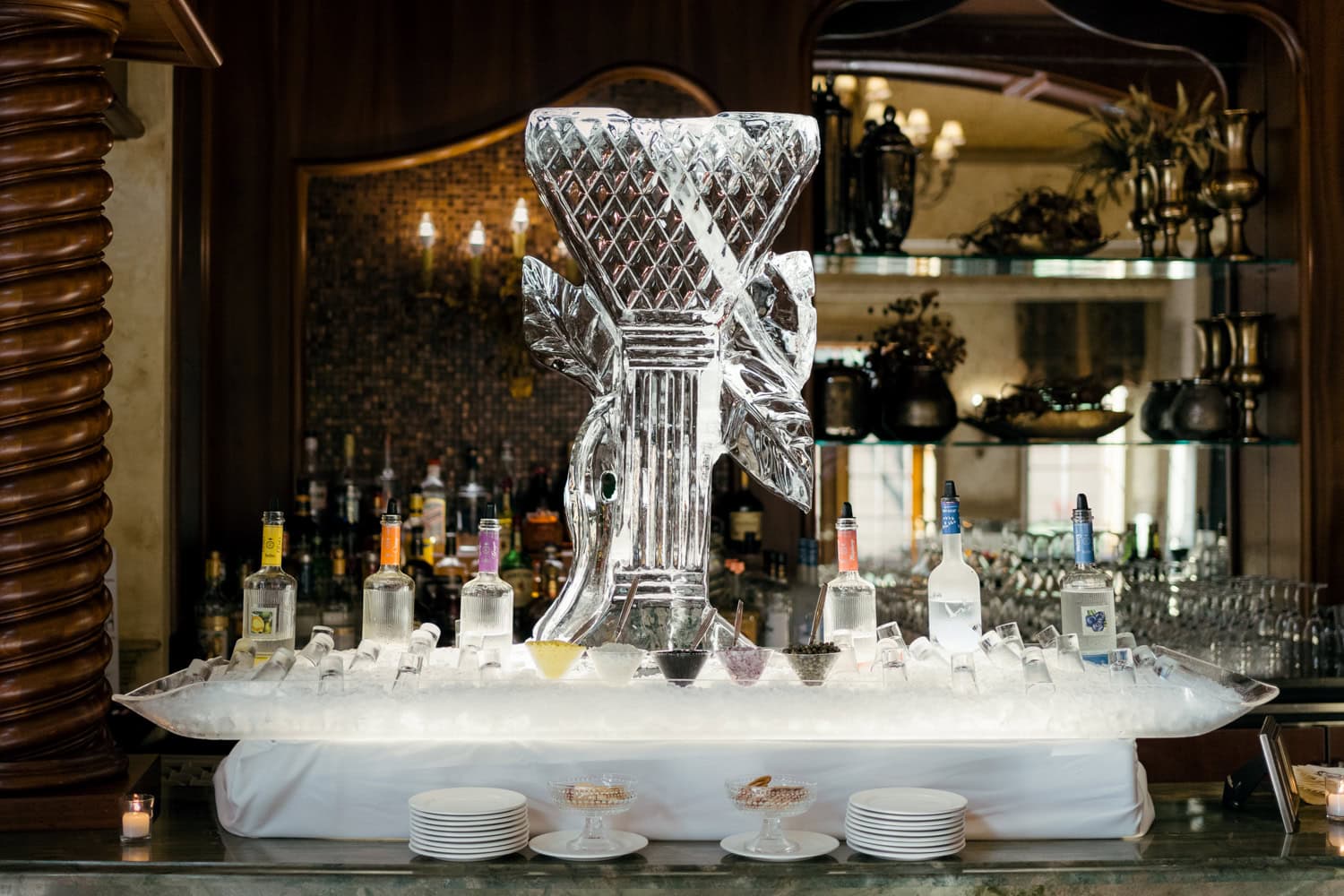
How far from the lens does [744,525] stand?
380cm

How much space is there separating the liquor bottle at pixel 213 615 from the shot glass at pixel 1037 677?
215cm

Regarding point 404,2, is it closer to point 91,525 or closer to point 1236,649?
point 91,525

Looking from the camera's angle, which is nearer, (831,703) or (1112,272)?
(831,703)

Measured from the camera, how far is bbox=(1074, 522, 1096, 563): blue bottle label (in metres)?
2.19

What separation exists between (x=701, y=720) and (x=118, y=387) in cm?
213

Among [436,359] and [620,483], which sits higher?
[436,359]

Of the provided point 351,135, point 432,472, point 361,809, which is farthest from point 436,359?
point 361,809

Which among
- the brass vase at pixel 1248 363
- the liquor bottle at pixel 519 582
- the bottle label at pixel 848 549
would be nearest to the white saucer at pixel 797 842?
the bottle label at pixel 848 549

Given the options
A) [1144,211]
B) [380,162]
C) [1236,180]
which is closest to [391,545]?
[380,162]

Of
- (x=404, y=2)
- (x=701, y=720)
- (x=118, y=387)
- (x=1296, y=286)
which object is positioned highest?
(x=404, y=2)

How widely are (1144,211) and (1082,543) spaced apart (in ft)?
7.29

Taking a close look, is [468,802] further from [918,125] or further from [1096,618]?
[918,125]

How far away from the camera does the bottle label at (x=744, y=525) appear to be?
380 cm

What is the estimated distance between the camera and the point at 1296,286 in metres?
3.96
